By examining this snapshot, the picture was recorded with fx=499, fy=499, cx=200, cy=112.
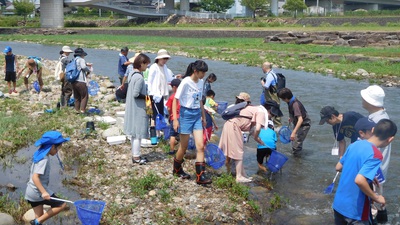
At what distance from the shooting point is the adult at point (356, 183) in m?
4.23

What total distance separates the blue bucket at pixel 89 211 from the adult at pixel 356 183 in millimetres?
2518

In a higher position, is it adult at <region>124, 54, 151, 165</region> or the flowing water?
adult at <region>124, 54, 151, 165</region>

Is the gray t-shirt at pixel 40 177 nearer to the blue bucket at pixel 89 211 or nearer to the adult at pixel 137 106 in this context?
the blue bucket at pixel 89 211

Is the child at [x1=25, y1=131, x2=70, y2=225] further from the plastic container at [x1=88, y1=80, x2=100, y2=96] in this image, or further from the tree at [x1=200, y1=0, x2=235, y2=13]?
the tree at [x1=200, y1=0, x2=235, y2=13]

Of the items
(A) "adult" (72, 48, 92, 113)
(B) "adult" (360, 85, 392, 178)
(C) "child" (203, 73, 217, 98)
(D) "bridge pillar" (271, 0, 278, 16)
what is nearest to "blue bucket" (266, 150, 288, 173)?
(B) "adult" (360, 85, 392, 178)

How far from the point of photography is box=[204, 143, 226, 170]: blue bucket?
7.46m

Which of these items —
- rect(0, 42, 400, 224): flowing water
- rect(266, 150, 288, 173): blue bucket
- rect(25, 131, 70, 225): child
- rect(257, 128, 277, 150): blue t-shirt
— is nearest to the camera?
rect(25, 131, 70, 225): child

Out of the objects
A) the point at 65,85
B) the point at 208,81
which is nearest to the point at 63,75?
the point at 65,85

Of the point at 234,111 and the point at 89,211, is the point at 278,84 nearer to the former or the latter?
the point at 234,111

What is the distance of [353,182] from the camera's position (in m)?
4.35

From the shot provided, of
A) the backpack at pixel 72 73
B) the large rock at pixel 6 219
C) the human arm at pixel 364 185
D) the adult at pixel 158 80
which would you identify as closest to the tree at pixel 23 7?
the backpack at pixel 72 73

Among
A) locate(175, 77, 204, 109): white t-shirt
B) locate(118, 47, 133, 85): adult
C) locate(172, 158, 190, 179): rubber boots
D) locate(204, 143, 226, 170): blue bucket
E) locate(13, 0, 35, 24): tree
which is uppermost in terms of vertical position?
locate(13, 0, 35, 24): tree

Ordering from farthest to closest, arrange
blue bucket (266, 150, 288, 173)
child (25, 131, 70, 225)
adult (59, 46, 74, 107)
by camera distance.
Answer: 1. adult (59, 46, 74, 107)
2. blue bucket (266, 150, 288, 173)
3. child (25, 131, 70, 225)

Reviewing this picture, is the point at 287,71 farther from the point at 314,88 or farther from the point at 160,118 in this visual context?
the point at 160,118
